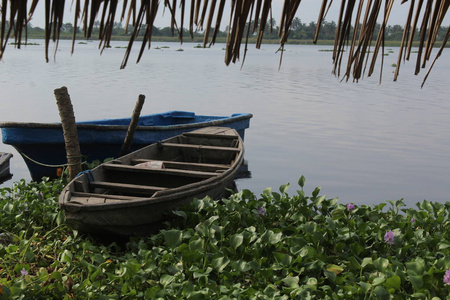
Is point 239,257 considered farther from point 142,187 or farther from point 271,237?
point 142,187

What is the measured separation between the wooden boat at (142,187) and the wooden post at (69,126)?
73cm

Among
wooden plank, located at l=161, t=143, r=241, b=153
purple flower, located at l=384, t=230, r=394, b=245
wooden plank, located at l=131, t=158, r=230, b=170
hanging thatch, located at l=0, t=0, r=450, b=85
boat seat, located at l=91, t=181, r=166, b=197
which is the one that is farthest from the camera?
wooden plank, located at l=161, t=143, r=241, b=153

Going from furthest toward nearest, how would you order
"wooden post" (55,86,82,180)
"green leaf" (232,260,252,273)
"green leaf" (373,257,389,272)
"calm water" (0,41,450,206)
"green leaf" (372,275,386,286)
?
1. "calm water" (0,41,450,206)
2. "wooden post" (55,86,82,180)
3. "green leaf" (232,260,252,273)
4. "green leaf" (373,257,389,272)
5. "green leaf" (372,275,386,286)

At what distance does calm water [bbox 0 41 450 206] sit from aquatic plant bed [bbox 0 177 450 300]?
141cm

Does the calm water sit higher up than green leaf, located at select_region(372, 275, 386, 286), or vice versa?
green leaf, located at select_region(372, 275, 386, 286)

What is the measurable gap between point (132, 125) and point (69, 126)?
142 centimetres

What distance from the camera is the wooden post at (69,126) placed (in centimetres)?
666

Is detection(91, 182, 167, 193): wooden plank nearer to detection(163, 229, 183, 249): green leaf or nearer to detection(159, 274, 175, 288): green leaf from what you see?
detection(163, 229, 183, 249): green leaf

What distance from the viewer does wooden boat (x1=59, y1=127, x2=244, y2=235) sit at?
4.85 m

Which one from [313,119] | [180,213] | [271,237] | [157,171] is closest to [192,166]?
[157,171]

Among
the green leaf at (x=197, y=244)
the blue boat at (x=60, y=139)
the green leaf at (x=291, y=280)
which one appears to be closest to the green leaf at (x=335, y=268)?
the green leaf at (x=291, y=280)

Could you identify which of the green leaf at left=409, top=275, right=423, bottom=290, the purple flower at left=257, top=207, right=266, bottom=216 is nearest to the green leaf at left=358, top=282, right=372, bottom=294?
the green leaf at left=409, top=275, right=423, bottom=290

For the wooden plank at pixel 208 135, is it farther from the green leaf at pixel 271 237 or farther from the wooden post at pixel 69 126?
the green leaf at pixel 271 237

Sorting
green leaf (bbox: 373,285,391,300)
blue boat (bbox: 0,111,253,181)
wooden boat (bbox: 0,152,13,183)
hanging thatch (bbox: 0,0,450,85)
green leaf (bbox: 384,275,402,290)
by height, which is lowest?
wooden boat (bbox: 0,152,13,183)
